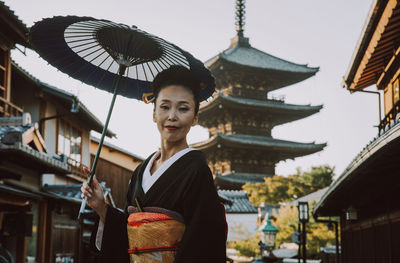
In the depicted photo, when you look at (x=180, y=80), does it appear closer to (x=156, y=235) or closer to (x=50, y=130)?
(x=156, y=235)

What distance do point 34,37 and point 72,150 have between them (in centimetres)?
1615

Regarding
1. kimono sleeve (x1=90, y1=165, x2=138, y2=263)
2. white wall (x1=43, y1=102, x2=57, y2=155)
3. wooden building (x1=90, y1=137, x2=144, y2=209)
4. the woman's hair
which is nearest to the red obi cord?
kimono sleeve (x1=90, y1=165, x2=138, y2=263)

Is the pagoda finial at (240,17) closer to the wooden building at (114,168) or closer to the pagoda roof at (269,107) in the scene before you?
the pagoda roof at (269,107)

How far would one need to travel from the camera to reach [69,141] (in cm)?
1881

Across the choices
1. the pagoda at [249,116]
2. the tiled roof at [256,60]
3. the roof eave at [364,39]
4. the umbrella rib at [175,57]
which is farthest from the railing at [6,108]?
the tiled roof at [256,60]

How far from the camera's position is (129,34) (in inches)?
131

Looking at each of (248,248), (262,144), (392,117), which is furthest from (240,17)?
(392,117)

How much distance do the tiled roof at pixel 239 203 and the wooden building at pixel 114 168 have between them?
25.0 ft

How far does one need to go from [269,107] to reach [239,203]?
7605mm

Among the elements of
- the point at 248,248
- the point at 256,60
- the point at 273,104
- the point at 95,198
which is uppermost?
the point at 256,60

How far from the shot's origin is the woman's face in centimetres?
308

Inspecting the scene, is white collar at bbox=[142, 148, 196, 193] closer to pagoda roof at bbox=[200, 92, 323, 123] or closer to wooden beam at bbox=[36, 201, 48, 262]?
wooden beam at bbox=[36, 201, 48, 262]

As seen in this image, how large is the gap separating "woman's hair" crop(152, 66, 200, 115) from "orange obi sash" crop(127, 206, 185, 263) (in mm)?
718

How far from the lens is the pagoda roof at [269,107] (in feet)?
112
